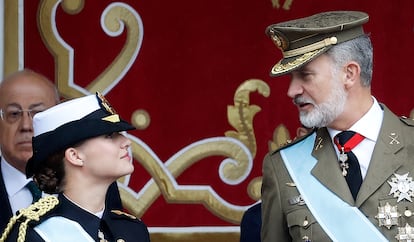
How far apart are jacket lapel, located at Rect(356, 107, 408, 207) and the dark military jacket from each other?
0.71 m

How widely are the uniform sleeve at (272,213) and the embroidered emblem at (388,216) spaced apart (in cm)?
32

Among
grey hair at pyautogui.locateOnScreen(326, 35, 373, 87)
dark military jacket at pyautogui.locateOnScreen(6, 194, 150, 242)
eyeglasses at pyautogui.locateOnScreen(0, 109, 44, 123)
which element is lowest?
dark military jacket at pyautogui.locateOnScreen(6, 194, 150, 242)

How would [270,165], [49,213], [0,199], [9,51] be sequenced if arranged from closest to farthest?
1. [49,213]
2. [270,165]
3. [0,199]
4. [9,51]

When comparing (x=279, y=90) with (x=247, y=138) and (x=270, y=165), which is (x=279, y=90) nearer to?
(x=247, y=138)

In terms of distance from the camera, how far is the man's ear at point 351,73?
12.4ft

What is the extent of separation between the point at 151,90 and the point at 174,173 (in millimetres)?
358

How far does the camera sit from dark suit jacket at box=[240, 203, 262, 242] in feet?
14.8

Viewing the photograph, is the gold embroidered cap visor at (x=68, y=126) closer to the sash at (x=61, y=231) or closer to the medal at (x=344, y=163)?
the sash at (x=61, y=231)

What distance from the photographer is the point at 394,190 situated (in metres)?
3.73

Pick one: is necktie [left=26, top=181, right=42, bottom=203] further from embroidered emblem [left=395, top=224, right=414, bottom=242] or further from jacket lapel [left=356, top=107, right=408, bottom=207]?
embroidered emblem [left=395, top=224, right=414, bottom=242]

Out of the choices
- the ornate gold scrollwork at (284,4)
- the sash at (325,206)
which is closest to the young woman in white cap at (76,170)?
the sash at (325,206)

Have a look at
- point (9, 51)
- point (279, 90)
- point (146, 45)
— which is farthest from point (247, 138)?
point (9, 51)

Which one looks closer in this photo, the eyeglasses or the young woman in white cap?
the young woman in white cap

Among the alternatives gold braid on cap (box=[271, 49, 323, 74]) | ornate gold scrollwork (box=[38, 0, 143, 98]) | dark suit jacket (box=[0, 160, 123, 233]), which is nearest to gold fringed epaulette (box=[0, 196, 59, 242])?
dark suit jacket (box=[0, 160, 123, 233])
